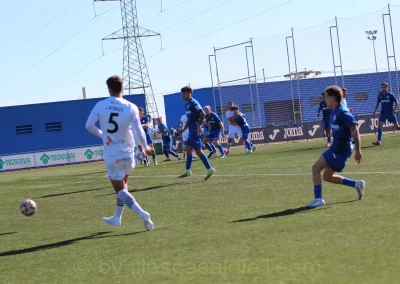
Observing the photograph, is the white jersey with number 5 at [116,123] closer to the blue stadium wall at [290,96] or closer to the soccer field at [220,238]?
the soccer field at [220,238]

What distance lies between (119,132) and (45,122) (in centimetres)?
5038

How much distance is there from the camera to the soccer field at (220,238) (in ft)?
21.8

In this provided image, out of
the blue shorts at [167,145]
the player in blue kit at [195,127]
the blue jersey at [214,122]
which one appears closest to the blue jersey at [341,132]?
the player in blue kit at [195,127]

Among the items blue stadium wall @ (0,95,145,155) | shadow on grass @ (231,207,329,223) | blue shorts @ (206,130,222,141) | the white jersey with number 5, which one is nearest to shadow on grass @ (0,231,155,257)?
the white jersey with number 5

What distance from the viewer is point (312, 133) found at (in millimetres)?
44781

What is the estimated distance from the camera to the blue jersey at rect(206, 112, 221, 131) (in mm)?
28797

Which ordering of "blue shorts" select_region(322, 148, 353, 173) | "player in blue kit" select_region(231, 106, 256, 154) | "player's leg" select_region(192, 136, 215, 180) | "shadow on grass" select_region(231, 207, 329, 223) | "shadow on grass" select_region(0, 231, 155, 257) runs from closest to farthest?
"shadow on grass" select_region(0, 231, 155, 257) → "shadow on grass" select_region(231, 207, 329, 223) → "blue shorts" select_region(322, 148, 353, 173) → "player's leg" select_region(192, 136, 215, 180) → "player in blue kit" select_region(231, 106, 256, 154)

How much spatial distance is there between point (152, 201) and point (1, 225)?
2.83 meters

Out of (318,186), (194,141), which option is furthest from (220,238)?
(194,141)

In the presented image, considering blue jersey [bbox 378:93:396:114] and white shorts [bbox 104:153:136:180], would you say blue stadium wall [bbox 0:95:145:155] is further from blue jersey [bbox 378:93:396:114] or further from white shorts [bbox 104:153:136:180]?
white shorts [bbox 104:153:136:180]

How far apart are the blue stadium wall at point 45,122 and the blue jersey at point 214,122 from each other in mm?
29040

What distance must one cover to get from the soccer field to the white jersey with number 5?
1.10 meters

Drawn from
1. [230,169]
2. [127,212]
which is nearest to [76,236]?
[127,212]

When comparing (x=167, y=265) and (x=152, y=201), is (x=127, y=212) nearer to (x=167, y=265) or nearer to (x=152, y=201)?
(x=152, y=201)
